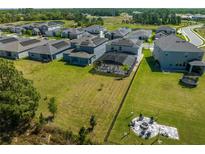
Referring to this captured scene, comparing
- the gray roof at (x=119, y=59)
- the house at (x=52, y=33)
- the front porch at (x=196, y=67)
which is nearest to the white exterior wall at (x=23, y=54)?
the gray roof at (x=119, y=59)

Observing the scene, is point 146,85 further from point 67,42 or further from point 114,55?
point 67,42

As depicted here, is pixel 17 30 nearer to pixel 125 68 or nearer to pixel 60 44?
pixel 60 44

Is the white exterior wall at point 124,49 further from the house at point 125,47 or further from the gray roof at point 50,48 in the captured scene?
the gray roof at point 50,48

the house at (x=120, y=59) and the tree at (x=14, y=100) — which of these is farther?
the house at (x=120, y=59)

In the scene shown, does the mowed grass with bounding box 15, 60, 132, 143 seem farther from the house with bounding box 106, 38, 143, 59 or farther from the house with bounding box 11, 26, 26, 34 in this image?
the house with bounding box 11, 26, 26, 34

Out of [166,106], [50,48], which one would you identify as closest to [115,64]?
[166,106]
